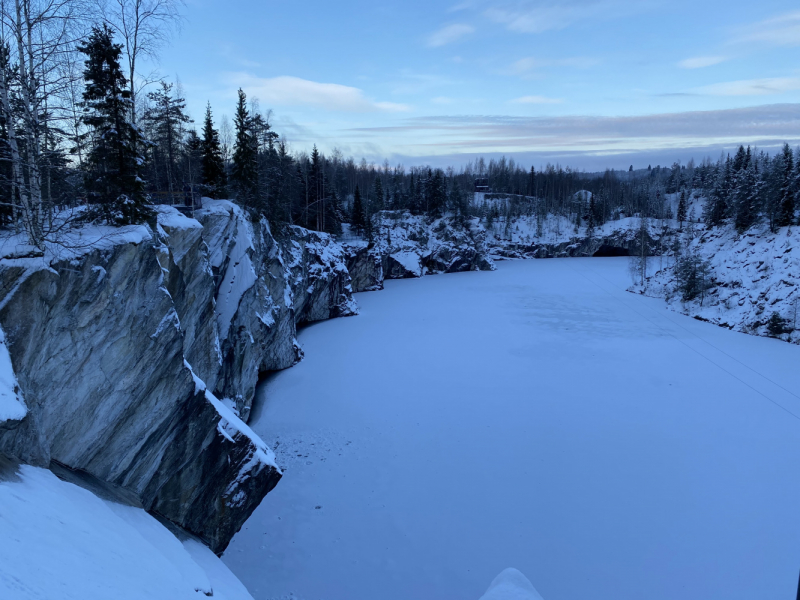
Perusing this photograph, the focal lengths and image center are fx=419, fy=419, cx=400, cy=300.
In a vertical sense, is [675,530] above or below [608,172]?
below

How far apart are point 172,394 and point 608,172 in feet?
419

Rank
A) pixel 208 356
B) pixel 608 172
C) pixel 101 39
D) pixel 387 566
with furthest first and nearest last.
A: pixel 608 172 < pixel 208 356 < pixel 387 566 < pixel 101 39

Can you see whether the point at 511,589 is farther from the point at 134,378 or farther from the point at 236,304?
the point at 236,304

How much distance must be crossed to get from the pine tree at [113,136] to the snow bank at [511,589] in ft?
31.9

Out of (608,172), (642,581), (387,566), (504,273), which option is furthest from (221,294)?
(608,172)

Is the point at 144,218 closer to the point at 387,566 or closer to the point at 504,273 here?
the point at 387,566

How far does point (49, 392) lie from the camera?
623 centimetres

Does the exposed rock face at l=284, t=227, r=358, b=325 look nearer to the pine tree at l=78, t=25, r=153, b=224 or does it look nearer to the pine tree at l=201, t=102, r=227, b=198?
the pine tree at l=201, t=102, r=227, b=198

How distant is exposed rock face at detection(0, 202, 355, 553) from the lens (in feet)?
19.6

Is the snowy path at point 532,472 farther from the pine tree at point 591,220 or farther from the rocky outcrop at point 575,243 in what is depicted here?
the pine tree at point 591,220

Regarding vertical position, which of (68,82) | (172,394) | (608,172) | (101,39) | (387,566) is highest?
(608,172)

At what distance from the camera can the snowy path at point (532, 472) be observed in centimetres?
1012

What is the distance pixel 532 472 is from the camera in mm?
13859

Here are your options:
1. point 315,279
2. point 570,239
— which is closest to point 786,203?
point 315,279
